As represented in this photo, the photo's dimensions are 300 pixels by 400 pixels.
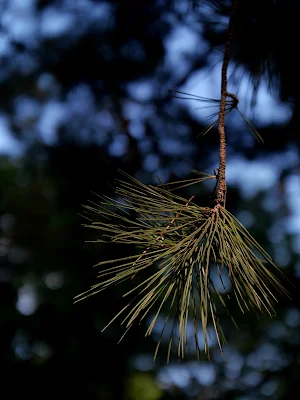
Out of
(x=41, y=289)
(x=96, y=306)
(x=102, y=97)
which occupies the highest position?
(x=102, y=97)

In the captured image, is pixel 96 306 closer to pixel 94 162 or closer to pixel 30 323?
pixel 30 323

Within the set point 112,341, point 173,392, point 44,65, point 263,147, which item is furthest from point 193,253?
point 173,392

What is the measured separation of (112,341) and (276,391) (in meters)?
1.40

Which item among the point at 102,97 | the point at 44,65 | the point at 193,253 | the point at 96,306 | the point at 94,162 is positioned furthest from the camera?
the point at 96,306

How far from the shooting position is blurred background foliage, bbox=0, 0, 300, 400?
104cm

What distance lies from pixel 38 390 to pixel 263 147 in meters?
2.38

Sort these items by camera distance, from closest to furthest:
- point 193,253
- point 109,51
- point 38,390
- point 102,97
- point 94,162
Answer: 1. point 193,253
2. point 94,162
3. point 109,51
4. point 102,97
5. point 38,390

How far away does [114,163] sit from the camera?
3.70ft

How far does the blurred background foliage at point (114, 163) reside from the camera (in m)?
1.04

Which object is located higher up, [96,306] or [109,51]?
[109,51]

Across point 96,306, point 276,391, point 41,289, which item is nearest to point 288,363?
point 276,391

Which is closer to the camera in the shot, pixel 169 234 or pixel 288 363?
pixel 169 234

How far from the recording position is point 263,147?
1.31 metres

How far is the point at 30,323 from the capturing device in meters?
2.97
